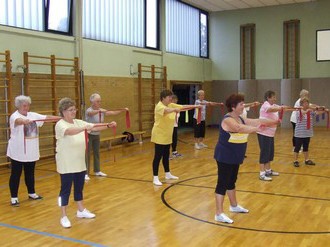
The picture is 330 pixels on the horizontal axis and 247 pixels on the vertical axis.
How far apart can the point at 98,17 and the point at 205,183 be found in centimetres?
594

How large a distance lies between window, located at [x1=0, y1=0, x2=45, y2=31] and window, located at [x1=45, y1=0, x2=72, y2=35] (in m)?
0.22

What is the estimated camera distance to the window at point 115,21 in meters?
10.2

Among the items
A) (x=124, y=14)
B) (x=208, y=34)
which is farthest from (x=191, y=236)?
(x=208, y=34)

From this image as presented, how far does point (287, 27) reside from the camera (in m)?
15.2

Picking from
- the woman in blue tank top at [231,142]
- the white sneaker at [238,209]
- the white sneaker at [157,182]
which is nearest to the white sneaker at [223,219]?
the woman in blue tank top at [231,142]

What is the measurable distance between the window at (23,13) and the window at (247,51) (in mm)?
9207

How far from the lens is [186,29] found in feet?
49.6

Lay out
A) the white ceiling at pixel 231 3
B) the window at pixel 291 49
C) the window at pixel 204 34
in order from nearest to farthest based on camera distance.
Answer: the white ceiling at pixel 231 3
the window at pixel 291 49
the window at pixel 204 34

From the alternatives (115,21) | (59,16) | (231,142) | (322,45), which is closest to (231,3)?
(322,45)

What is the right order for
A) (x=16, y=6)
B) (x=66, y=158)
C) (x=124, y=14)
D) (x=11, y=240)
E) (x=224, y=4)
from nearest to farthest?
(x=11, y=240) → (x=66, y=158) → (x=16, y=6) → (x=124, y=14) → (x=224, y=4)

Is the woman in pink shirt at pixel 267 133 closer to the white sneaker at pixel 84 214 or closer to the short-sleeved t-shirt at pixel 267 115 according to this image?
the short-sleeved t-shirt at pixel 267 115

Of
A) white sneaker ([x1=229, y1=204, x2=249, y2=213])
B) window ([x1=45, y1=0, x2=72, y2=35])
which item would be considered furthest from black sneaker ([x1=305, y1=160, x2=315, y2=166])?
window ([x1=45, y1=0, x2=72, y2=35])

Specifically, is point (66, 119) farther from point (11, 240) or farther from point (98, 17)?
point (98, 17)

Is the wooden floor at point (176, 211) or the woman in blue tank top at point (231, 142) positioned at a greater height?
the woman in blue tank top at point (231, 142)
